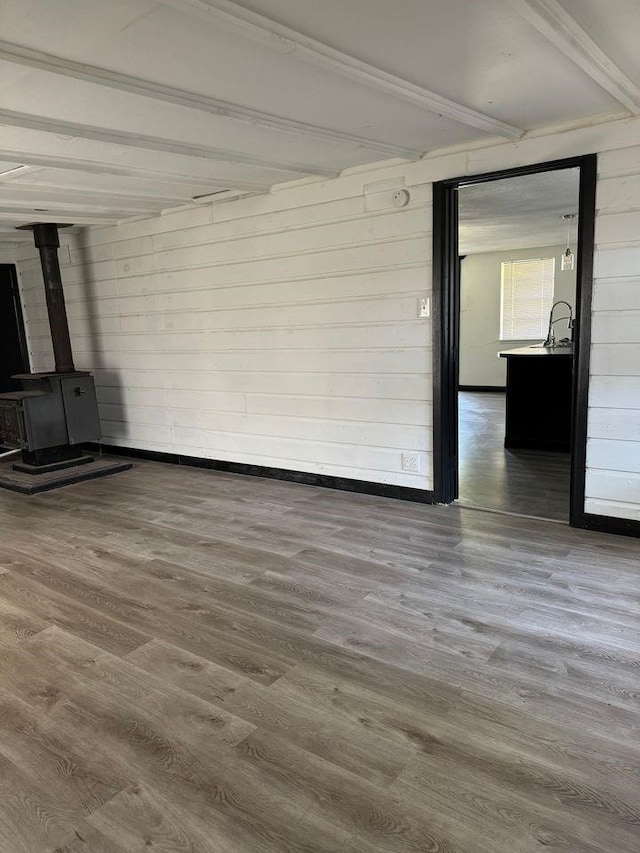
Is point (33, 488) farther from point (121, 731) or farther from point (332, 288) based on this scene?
point (121, 731)

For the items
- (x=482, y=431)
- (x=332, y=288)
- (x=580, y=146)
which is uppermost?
(x=580, y=146)

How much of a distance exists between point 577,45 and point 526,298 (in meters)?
7.73

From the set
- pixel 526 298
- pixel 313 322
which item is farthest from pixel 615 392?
pixel 526 298

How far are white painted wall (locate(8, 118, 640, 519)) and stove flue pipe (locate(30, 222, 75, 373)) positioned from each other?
0.49 m

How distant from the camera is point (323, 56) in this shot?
2.09 m

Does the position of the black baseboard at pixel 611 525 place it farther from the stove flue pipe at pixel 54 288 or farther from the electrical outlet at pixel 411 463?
the stove flue pipe at pixel 54 288

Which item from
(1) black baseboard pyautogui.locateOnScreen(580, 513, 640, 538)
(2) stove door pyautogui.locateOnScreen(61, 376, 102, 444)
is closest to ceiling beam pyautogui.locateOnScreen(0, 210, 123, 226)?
(2) stove door pyautogui.locateOnScreen(61, 376, 102, 444)

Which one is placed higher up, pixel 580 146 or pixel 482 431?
pixel 580 146

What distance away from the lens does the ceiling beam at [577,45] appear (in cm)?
185

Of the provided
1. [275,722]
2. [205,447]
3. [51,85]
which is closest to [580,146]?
[51,85]

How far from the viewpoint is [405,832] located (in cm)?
152

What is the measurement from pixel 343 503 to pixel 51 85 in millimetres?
2996

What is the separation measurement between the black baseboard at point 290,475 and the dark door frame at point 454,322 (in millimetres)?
243

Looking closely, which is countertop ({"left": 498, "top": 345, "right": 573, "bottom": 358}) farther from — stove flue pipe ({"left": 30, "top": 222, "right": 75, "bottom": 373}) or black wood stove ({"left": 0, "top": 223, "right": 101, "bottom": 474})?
stove flue pipe ({"left": 30, "top": 222, "right": 75, "bottom": 373})
